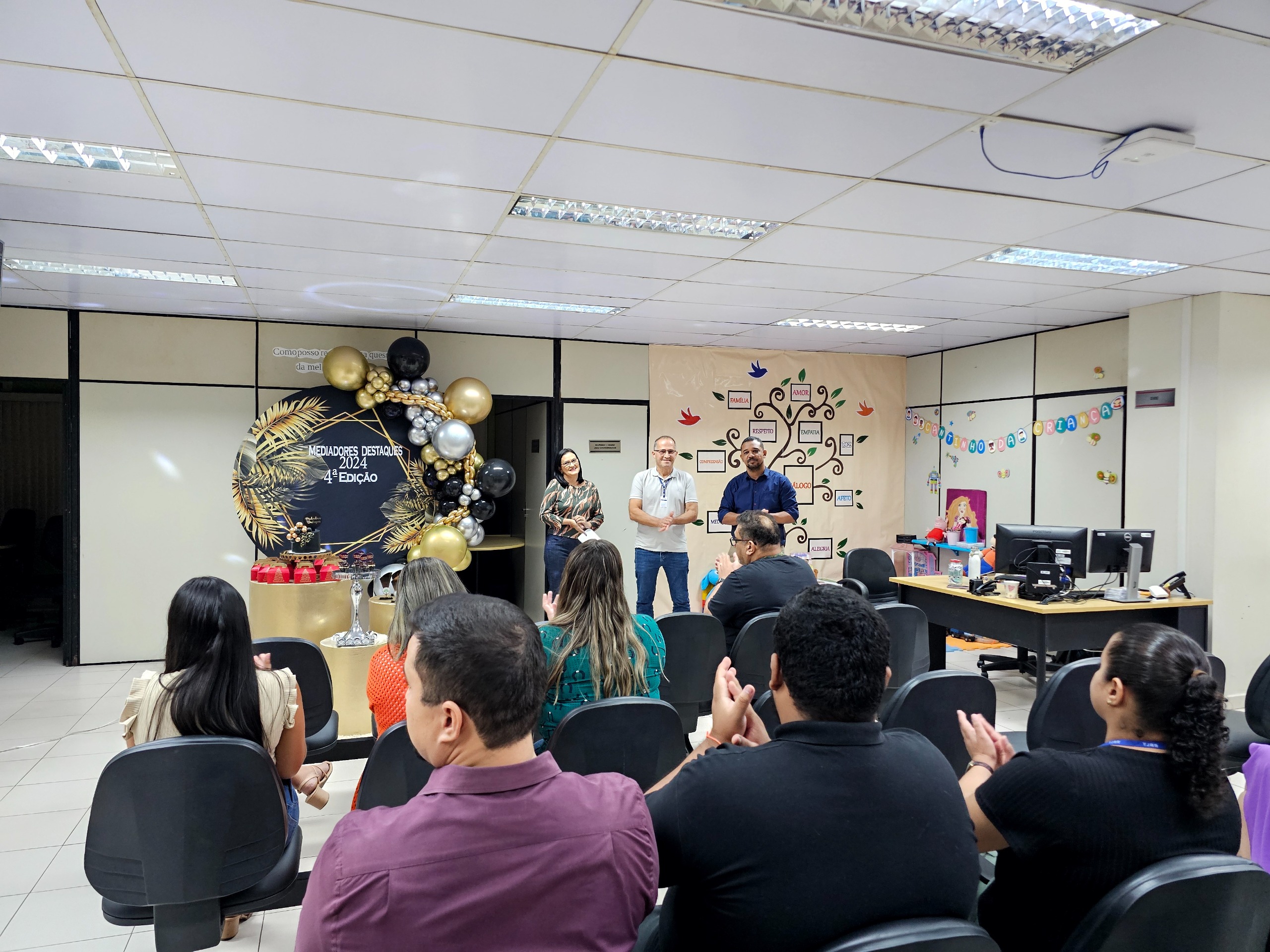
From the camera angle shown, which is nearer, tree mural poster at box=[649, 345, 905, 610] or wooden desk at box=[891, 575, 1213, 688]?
wooden desk at box=[891, 575, 1213, 688]

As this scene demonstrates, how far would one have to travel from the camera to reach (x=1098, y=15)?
1.94 meters

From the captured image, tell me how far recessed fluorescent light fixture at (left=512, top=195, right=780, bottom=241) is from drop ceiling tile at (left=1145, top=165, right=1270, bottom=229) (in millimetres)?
1666

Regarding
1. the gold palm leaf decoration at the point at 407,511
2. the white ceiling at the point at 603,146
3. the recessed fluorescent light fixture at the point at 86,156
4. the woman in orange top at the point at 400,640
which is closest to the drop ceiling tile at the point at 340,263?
the white ceiling at the point at 603,146

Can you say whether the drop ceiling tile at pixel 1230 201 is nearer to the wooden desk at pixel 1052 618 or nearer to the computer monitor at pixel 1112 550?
the computer monitor at pixel 1112 550

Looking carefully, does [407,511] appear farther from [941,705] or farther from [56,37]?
[941,705]

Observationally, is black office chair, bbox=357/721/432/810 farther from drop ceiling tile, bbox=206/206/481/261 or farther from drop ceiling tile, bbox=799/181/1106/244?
drop ceiling tile, bbox=799/181/1106/244

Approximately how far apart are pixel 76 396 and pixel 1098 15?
6619 millimetres

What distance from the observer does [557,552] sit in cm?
590

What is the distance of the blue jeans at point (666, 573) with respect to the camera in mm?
6133

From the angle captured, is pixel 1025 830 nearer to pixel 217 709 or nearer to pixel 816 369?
pixel 217 709

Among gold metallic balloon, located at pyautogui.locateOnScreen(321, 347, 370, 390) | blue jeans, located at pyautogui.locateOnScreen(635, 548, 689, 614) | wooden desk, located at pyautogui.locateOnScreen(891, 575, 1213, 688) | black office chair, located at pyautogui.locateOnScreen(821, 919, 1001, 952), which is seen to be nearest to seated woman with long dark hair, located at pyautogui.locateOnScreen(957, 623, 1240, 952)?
black office chair, located at pyautogui.locateOnScreen(821, 919, 1001, 952)

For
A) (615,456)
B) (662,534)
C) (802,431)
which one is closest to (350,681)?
(662,534)

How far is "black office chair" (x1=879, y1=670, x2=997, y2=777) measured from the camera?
238cm

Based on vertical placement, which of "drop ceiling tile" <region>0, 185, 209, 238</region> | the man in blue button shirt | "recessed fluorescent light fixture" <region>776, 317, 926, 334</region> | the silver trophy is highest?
"recessed fluorescent light fixture" <region>776, 317, 926, 334</region>
